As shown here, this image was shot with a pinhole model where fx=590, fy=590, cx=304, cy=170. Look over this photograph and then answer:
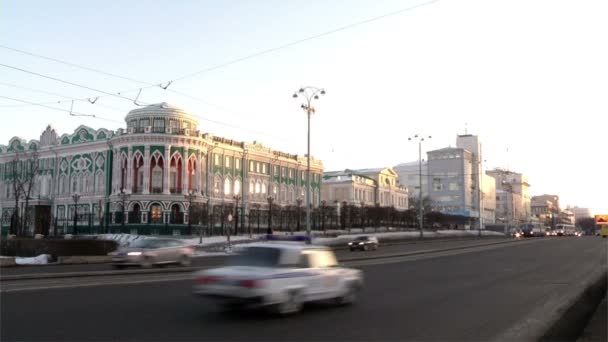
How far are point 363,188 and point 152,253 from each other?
90.1 meters

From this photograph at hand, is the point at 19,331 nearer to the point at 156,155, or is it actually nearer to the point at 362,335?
the point at 362,335

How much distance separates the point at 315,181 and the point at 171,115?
104 feet

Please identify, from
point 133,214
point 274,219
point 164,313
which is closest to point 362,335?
point 164,313

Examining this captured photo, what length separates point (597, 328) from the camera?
11.5m

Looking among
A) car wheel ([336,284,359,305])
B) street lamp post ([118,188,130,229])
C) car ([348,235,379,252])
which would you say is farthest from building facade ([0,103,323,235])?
car wheel ([336,284,359,305])

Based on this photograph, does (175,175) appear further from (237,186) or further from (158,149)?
(237,186)

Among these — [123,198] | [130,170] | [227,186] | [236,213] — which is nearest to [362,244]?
[236,213]

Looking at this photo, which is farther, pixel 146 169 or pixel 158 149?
pixel 158 149

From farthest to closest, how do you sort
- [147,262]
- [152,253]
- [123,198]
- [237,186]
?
[237,186], [123,198], [152,253], [147,262]

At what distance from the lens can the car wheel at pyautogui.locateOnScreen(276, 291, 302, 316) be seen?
1173 centimetres

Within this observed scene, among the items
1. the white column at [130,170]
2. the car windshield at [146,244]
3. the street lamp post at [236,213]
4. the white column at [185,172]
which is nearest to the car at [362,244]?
the car windshield at [146,244]

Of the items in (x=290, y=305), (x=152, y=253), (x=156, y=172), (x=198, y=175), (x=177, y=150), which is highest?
(x=177, y=150)

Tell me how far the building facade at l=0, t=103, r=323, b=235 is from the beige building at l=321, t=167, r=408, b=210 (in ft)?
59.1

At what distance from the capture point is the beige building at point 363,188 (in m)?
112
